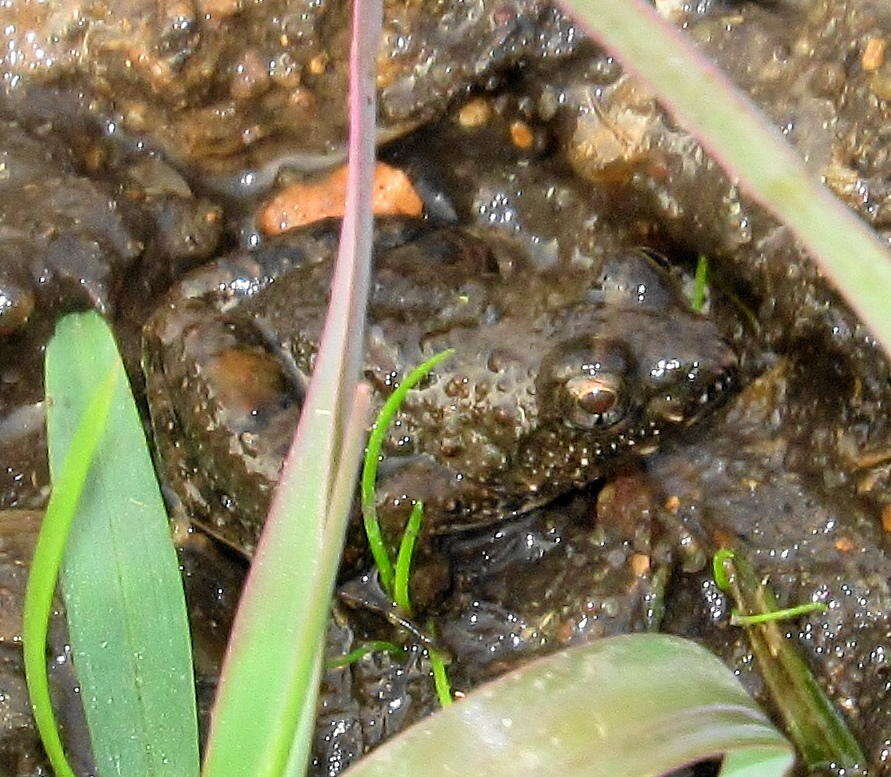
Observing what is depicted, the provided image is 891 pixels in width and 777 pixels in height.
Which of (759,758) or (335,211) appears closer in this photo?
(759,758)

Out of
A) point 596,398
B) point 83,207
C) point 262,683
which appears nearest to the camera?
point 262,683

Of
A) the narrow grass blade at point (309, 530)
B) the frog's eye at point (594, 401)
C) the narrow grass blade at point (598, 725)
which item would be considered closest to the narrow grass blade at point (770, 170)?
the narrow grass blade at point (309, 530)

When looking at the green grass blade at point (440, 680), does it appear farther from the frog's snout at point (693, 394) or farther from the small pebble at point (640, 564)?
the frog's snout at point (693, 394)

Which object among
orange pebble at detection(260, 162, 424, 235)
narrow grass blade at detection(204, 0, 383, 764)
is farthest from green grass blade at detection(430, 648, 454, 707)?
orange pebble at detection(260, 162, 424, 235)

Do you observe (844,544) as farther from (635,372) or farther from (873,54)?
(873,54)

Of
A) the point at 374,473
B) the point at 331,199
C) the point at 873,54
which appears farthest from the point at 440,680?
the point at 873,54

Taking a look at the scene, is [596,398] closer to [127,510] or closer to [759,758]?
[759,758]

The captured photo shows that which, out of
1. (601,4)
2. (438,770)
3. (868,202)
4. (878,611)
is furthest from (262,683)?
(868,202)
